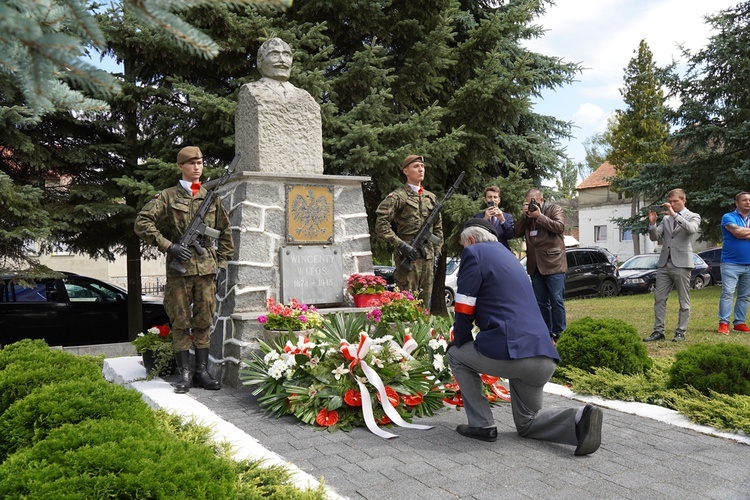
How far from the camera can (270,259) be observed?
609cm

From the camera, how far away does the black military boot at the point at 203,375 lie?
18.6ft

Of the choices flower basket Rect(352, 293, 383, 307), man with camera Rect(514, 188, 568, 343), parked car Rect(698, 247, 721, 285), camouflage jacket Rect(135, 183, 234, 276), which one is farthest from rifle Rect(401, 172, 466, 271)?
parked car Rect(698, 247, 721, 285)

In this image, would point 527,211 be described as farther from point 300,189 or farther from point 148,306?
point 148,306

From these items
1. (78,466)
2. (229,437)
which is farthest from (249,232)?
(78,466)

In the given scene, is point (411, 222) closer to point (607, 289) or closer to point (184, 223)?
point (184, 223)

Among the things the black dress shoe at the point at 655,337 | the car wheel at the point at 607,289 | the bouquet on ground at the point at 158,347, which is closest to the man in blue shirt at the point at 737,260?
the black dress shoe at the point at 655,337

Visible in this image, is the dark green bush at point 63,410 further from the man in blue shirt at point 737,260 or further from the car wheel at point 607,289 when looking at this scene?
the car wheel at point 607,289

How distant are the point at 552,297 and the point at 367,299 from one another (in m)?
2.46

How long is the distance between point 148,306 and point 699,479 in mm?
9338

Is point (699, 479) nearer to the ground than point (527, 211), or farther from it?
nearer to the ground

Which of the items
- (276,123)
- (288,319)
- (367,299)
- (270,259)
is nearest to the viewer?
(288,319)

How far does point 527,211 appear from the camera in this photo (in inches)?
283

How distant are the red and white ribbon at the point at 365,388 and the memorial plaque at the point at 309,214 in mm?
1757

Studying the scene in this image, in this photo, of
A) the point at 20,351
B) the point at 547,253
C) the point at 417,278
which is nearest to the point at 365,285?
the point at 417,278
